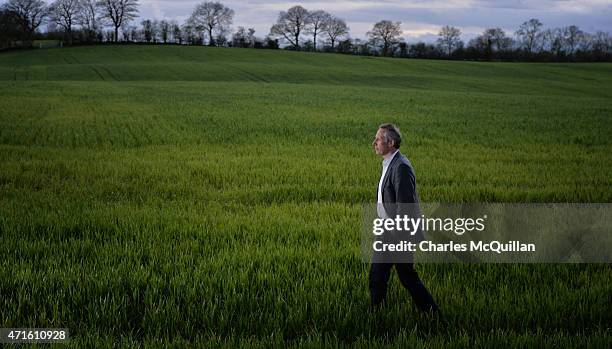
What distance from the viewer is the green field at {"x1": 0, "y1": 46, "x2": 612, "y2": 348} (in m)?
4.44

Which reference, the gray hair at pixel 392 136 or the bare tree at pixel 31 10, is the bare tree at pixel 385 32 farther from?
the gray hair at pixel 392 136

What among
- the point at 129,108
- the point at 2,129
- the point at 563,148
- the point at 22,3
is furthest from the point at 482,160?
the point at 22,3

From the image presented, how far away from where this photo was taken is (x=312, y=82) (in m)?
60.8

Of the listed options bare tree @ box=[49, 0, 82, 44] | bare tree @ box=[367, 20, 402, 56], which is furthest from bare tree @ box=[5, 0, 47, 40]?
bare tree @ box=[367, 20, 402, 56]

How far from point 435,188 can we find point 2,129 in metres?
15.4

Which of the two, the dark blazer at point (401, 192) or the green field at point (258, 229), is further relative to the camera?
the green field at point (258, 229)

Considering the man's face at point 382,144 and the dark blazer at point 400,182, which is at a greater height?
the man's face at point 382,144

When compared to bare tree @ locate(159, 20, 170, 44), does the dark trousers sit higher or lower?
lower

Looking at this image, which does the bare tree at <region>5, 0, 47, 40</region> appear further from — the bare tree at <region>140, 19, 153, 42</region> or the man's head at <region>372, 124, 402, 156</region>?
the man's head at <region>372, 124, 402, 156</region>

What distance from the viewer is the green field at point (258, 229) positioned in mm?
4438

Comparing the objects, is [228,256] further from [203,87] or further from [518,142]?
[203,87]

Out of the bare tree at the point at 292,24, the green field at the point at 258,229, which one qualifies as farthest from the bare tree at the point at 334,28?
the green field at the point at 258,229

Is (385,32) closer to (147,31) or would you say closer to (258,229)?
(147,31)

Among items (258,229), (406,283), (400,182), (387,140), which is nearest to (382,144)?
(387,140)
